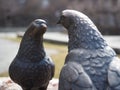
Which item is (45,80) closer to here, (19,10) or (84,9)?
(84,9)

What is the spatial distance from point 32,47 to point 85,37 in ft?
2.83

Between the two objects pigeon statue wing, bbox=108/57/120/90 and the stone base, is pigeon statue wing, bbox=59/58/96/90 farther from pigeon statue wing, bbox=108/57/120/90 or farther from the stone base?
the stone base

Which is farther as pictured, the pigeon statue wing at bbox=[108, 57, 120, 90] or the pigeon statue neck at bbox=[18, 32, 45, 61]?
the pigeon statue neck at bbox=[18, 32, 45, 61]

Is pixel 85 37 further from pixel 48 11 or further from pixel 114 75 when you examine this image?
pixel 48 11

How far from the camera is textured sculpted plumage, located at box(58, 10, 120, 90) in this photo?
284 centimetres

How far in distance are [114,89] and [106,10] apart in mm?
24728

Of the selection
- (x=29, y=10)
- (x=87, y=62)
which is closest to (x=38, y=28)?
(x=87, y=62)

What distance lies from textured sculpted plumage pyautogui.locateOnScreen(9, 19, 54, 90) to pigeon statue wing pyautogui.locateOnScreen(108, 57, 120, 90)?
41.1 inches

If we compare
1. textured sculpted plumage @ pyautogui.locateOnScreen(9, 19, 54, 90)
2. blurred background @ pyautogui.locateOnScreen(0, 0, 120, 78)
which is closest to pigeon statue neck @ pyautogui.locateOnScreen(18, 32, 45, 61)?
textured sculpted plumage @ pyautogui.locateOnScreen(9, 19, 54, 90)

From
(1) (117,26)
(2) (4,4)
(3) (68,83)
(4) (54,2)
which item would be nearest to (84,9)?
(1) (117,26)

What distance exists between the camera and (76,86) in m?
2.82

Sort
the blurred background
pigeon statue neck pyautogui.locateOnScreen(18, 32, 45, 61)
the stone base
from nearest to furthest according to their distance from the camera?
1. pigeon statue neck pyautogui.locateOnScreen(18, 32, 45, 61)
2. the stone base
3. the blurred background

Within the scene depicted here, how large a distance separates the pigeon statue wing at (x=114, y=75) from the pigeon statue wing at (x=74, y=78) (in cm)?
16

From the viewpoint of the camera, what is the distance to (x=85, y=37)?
3.09m
